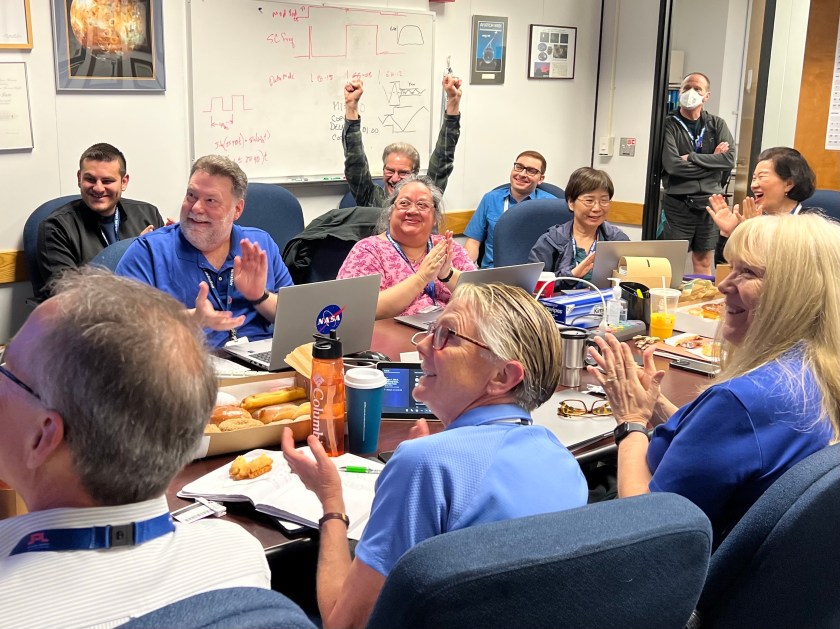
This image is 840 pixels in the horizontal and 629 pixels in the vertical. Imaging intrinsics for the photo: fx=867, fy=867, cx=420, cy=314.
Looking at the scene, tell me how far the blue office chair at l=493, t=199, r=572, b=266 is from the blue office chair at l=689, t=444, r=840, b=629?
304 cm

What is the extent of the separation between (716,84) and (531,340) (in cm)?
508

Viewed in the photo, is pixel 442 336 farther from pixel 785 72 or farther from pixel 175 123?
pixel 785 72

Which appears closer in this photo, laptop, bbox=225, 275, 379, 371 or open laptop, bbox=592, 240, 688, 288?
laptop, bbox=225, 275, 379, 371

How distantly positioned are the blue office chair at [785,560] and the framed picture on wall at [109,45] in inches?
145

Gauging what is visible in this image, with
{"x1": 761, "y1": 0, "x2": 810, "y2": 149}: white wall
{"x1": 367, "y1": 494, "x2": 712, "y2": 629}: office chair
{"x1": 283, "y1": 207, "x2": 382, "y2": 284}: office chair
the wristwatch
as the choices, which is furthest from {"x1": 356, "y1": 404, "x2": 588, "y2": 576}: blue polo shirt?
{"x1": 761, "y1": 0, "x2": 810, "y2": 149}: white wall

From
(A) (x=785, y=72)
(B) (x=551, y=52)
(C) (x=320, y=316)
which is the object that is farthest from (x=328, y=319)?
(A) (x=785, y=72)

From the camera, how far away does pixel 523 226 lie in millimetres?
4387

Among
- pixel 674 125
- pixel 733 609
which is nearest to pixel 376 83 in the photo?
pixel 674 125

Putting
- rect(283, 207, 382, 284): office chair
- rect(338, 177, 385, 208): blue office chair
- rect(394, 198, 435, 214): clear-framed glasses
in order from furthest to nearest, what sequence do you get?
rect(338, 177, 385, 208): blue office chair → rect(283, 207, 382, 284): office chair → rect(394, 198, 435, 214): clear-framed glasses

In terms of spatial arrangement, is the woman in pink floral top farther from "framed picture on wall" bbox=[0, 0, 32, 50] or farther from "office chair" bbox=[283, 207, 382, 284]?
"framed picture on wall" bbox=[0, 0, 32, 50]

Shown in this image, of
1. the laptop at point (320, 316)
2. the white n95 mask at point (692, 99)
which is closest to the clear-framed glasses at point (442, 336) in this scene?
the laptop at point (320, 316)

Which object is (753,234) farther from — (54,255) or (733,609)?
(54,255)

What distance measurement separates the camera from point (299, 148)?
16.3 feet

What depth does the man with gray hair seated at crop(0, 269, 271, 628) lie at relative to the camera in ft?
3.10
